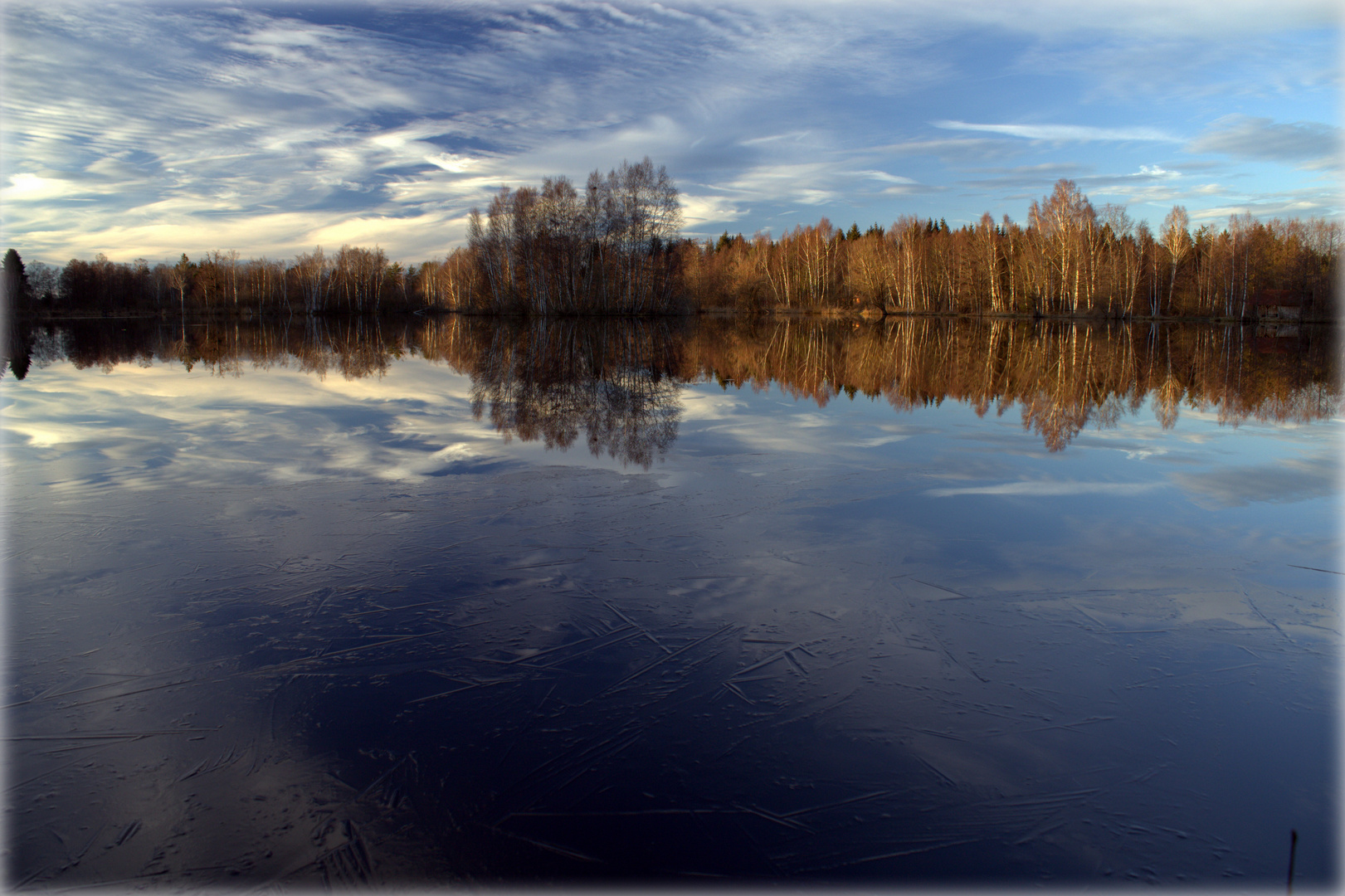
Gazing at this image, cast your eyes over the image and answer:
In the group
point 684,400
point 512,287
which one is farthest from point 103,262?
point 684,400

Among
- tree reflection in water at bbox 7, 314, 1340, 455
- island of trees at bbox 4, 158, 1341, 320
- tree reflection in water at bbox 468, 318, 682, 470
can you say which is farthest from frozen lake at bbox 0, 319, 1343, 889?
island of trees at bbox 4, 158, 1341, 320

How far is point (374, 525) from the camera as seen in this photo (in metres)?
6.14

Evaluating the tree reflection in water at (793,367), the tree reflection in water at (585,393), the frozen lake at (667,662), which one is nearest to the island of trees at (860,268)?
the tree reflection in water at (793,367)

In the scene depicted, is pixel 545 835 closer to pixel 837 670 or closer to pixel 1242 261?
pixel 837 670

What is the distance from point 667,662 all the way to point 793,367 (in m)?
17.3

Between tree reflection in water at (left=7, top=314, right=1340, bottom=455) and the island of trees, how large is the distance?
1168cm

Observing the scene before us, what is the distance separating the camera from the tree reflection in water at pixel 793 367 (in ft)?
40.3

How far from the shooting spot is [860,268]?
67.3 meters

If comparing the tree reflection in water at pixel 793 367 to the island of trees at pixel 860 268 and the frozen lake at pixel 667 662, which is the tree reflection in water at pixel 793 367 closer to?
the frozen lake at pixel 667 662

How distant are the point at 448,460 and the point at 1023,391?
11.6 meters

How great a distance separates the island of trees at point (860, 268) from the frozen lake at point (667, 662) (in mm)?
41878

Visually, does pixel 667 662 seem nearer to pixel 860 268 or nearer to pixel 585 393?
pixel 585 393

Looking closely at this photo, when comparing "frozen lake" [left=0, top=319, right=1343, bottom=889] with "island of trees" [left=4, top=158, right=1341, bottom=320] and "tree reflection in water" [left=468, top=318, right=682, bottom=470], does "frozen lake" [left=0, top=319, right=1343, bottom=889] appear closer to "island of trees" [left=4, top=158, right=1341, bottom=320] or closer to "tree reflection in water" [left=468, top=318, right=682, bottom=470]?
"tree reflection in water" [left=468, top=318, right=682, bottom=470]

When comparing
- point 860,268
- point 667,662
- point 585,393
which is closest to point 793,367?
point 585,393
